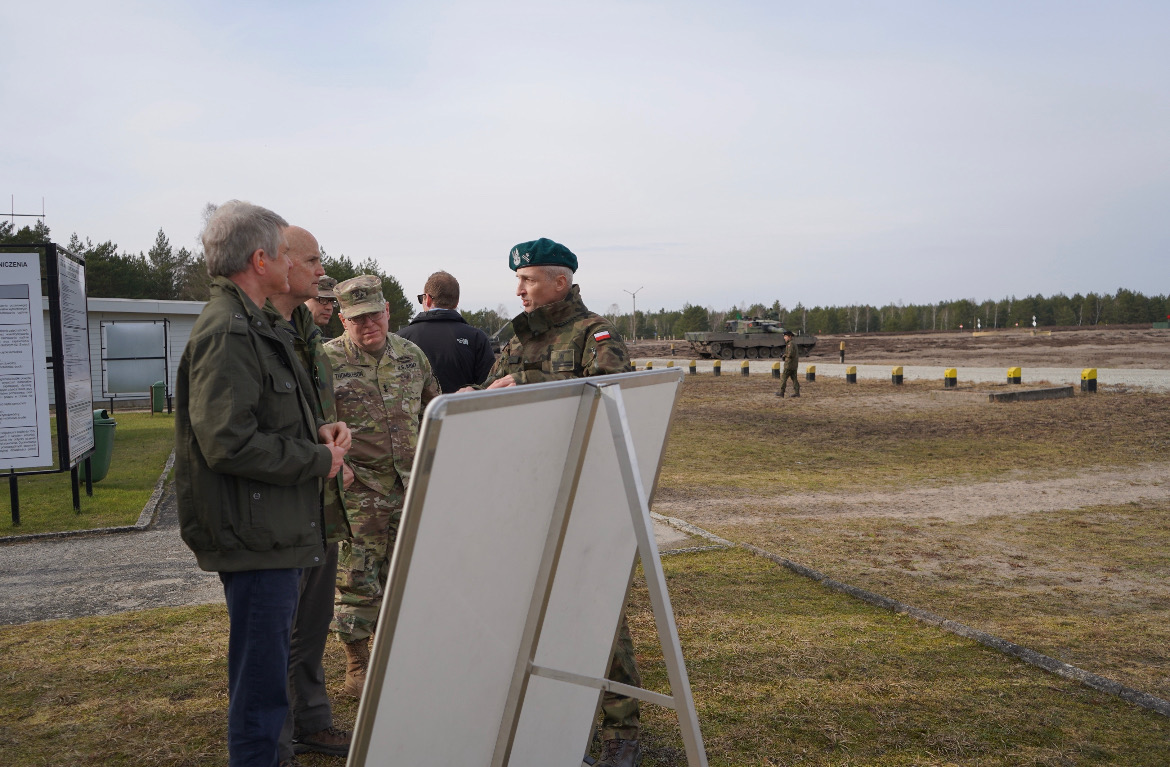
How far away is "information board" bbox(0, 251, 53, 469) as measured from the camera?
7.02 metres

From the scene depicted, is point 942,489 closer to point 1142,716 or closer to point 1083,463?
point 1083,463

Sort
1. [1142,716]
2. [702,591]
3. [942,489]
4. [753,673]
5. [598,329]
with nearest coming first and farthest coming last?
1. [598,329]
2. [1142,716]
3. [753,673]
4. [702,591]
5. [942,489]

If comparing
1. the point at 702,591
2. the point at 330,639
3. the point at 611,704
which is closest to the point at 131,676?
the point at 330,639

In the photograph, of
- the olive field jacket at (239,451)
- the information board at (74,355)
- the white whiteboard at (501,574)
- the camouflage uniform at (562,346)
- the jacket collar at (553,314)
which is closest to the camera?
the white whiteboard at (501,574)

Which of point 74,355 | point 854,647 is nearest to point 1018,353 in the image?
point 854,647

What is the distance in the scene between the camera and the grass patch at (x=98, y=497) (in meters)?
7.45

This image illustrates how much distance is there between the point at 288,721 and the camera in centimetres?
302

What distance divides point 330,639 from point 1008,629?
11.8 ft

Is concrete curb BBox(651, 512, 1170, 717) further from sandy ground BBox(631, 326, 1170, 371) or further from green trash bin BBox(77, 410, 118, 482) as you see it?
sandy ground BBox(631, 326, 1170, 371)

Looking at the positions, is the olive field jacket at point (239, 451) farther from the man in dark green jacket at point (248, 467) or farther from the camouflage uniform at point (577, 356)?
the camouflage uniform at point (577, 356)

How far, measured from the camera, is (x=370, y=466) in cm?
366

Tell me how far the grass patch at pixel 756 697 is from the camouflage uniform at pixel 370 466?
455 millimetres

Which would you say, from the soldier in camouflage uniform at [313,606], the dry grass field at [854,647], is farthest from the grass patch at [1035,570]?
the soldier in camouflage uniform at [313,606]

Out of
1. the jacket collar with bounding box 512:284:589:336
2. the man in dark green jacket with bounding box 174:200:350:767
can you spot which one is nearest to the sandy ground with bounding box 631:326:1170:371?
the jacket collar with bounding box 512:284:589:336
